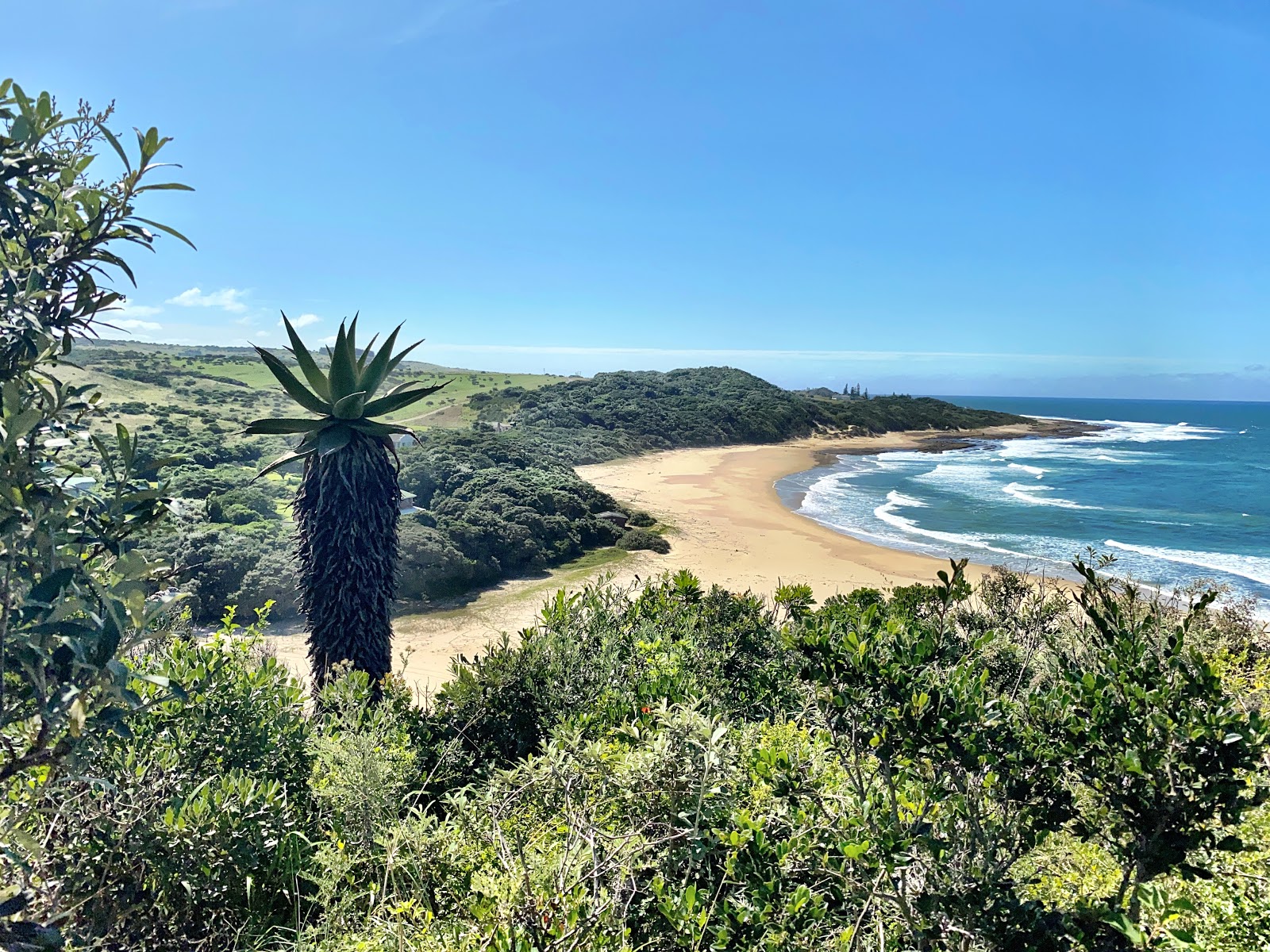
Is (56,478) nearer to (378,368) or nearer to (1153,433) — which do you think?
(378,368)

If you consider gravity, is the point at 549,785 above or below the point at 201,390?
below

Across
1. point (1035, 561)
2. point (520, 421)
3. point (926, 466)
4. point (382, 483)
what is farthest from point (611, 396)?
point (382, 483)

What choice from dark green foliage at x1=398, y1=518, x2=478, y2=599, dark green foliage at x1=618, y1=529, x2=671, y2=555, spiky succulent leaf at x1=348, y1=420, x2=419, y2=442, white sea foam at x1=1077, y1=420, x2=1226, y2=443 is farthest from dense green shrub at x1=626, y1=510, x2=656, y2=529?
white sea foam at x1=1077, y1=420, x2=1226, y2=443

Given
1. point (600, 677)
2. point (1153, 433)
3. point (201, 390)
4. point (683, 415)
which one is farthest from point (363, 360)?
point (1153, 433)

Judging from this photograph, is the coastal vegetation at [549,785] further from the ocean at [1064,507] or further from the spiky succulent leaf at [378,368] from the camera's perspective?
the ocean at [1064,507]

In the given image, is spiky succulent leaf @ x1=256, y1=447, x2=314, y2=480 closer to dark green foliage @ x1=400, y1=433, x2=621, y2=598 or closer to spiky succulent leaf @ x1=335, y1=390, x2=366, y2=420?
spiky succulent leaf @ x1=335, y1=390, x2=366, y2=420

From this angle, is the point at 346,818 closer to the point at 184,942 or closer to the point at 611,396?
the point at 184,942
